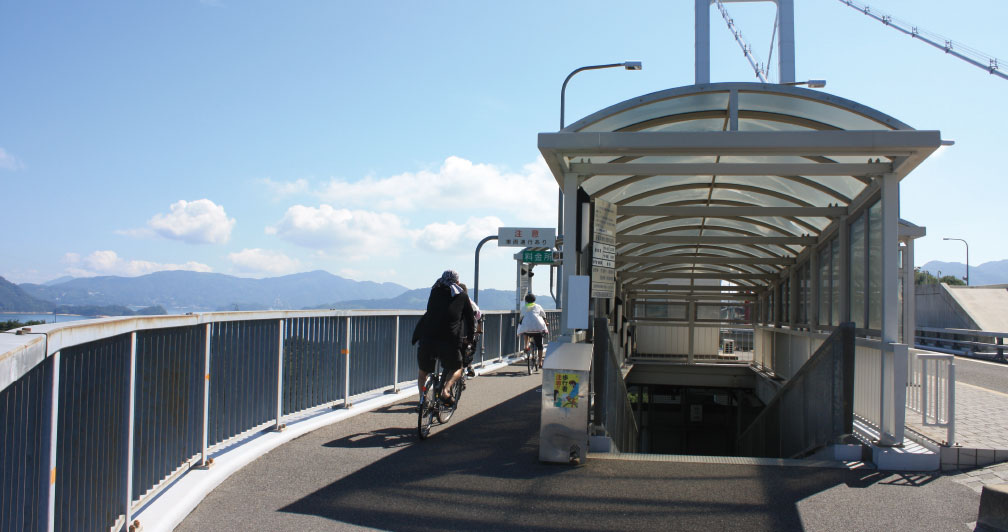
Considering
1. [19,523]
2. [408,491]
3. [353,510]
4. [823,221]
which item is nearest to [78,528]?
[19,523]

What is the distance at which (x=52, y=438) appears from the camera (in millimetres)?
2781

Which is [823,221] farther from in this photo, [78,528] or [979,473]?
[78,528]

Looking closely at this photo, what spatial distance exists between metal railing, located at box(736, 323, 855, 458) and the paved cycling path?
839 mm

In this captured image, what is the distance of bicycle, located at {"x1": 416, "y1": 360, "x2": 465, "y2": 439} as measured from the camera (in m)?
6.95

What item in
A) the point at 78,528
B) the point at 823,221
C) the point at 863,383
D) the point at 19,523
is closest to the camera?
the point at 19,523

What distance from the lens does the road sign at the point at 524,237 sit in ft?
47.5

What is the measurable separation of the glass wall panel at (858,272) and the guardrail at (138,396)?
18.7 ft

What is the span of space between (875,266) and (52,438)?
Answer: 7.22 meters

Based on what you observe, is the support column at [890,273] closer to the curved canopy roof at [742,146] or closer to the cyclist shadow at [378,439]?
the curved canopy roof at [742,146]

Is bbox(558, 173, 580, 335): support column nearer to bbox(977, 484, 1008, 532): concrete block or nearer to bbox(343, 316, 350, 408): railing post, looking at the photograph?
bbox(343, 316, 350, 408): railing post

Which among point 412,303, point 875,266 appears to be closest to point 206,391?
point 875,266

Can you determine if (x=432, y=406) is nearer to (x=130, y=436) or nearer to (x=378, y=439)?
(x=378, y=439)

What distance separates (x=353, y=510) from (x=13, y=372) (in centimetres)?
279

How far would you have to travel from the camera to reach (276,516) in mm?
4484
